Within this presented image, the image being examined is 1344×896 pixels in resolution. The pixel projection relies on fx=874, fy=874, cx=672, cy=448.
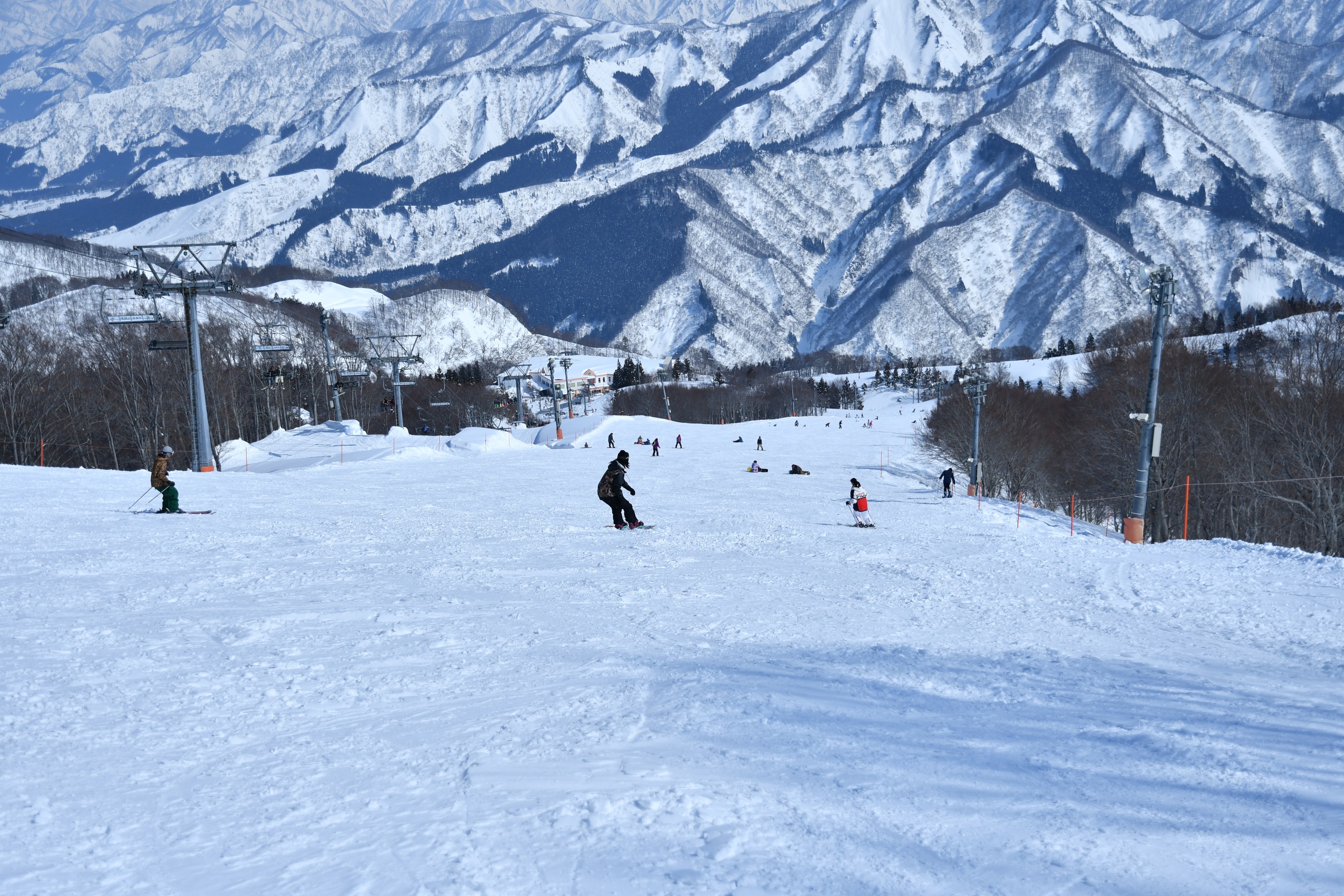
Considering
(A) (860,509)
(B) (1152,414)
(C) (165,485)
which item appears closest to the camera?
(C) (165,485)

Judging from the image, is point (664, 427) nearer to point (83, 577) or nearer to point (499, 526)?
point (499, 526)

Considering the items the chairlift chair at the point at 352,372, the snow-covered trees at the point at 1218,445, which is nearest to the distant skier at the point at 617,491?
the snow-covered trees at the point at 1218,445

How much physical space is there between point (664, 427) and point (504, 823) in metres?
72.1

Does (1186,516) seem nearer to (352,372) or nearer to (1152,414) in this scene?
(1152,414)

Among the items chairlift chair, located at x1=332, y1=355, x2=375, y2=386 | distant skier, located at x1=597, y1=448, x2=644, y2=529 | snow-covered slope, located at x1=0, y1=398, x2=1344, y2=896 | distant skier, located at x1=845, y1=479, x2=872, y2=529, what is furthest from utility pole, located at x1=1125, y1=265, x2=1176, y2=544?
chairlift chair, located at x1=332, y1=355, x2=375, y2=386

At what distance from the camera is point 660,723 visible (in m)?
6.57

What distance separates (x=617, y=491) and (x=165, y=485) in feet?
32.1

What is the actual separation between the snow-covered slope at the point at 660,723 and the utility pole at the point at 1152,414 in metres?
4.10

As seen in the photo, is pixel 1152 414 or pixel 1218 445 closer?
pixel 1152 414

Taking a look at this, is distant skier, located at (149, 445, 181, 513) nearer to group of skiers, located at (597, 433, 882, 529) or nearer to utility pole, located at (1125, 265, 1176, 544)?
group of skiers, located at (597, 433, 882, 529)

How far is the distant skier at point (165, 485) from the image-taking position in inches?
734

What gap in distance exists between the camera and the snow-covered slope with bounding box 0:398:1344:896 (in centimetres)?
457

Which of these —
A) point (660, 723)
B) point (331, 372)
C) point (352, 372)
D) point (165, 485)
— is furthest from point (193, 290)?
point (660, 723)

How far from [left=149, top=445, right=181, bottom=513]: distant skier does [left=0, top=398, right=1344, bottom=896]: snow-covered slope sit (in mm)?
4044
